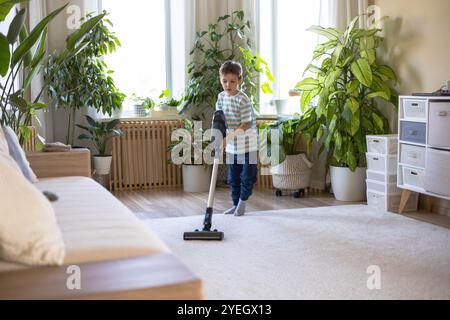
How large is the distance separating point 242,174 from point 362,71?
131 centimetres

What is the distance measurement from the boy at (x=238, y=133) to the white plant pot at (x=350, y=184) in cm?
104

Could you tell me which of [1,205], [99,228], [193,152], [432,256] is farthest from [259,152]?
[1,205]

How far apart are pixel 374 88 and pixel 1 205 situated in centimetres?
403

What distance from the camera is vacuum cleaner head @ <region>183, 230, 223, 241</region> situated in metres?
3.88

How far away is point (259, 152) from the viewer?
19.0 feet

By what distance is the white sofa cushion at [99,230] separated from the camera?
1.80 m

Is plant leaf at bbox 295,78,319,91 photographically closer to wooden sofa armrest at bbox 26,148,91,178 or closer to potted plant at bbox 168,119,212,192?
potted plant at bbox 168,119,212,192

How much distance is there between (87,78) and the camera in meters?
5.43

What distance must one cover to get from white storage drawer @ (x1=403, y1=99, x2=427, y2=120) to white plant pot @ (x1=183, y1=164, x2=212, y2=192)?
1965mm

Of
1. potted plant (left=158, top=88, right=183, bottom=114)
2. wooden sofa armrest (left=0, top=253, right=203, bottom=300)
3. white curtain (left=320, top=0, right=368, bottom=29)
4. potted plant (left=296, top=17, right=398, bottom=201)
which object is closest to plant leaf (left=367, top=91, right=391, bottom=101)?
potted plant (left=296, top=17, right=398, bottom=201)

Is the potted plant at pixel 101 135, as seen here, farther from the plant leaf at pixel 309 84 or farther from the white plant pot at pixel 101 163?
the plant leaf at pixel 309 84

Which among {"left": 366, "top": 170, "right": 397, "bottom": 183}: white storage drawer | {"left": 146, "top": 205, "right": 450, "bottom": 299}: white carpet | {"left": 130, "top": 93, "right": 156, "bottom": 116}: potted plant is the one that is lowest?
{"left": 146, "top": 205, "right": 450, "bottom": 299}: white carpet
